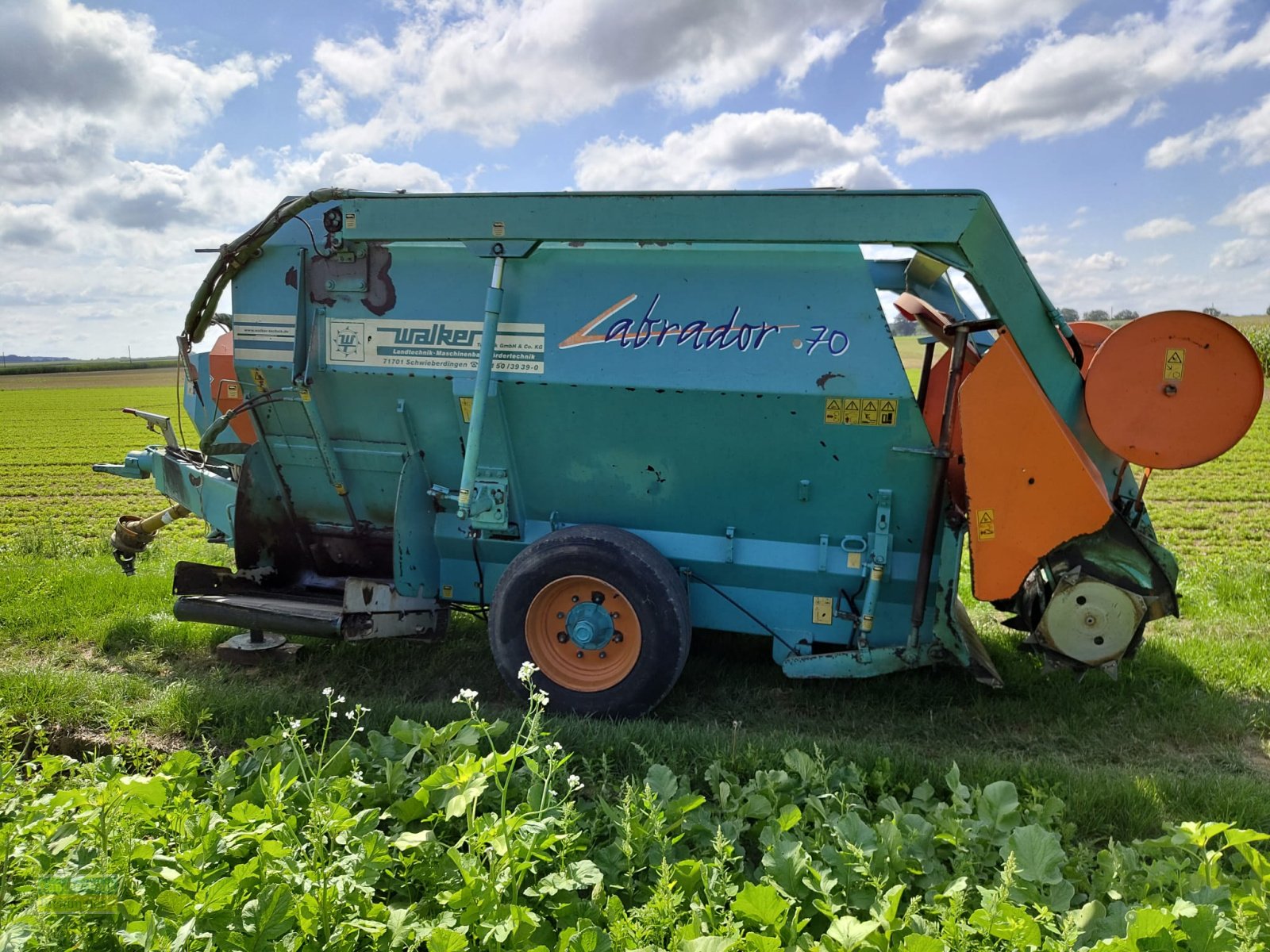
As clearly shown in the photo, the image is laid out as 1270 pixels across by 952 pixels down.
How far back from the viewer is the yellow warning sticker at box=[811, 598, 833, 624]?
13.4ft

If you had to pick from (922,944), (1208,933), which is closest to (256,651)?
(922,944)

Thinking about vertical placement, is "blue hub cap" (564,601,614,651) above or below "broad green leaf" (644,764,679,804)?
above

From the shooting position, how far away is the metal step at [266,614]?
4273mm

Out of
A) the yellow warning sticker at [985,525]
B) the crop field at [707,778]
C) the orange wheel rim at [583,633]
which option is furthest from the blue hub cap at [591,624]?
the yellow warning sticker at [985,525]

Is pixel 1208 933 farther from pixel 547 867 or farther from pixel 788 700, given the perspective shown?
pixel 788 700

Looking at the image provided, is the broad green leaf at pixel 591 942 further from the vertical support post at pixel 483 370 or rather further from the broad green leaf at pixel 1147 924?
the vertical support post at pixel 483 370

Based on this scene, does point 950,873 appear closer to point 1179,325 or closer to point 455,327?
point 1179,325

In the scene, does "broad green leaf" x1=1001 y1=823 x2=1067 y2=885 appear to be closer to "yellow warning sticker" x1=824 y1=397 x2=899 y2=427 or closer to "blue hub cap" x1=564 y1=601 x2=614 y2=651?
"yellow warning sticker" x1=824 y1=397 x2=899 y2=427

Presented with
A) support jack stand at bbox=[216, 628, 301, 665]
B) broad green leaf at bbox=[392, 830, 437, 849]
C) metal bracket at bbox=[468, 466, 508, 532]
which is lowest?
support jack stand at bbox=[216, 628, 301, 665]

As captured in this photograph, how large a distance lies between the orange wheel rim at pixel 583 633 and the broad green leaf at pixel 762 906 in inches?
76.3

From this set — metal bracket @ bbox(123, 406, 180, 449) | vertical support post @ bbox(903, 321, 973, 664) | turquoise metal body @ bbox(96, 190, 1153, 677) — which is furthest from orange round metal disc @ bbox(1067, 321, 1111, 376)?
metal bracket @ bbox(123, 406, 180, 449)

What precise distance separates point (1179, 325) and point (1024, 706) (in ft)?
6.51

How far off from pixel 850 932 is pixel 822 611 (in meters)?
2.21

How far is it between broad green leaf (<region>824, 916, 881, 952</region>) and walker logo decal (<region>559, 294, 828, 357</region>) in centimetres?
242
